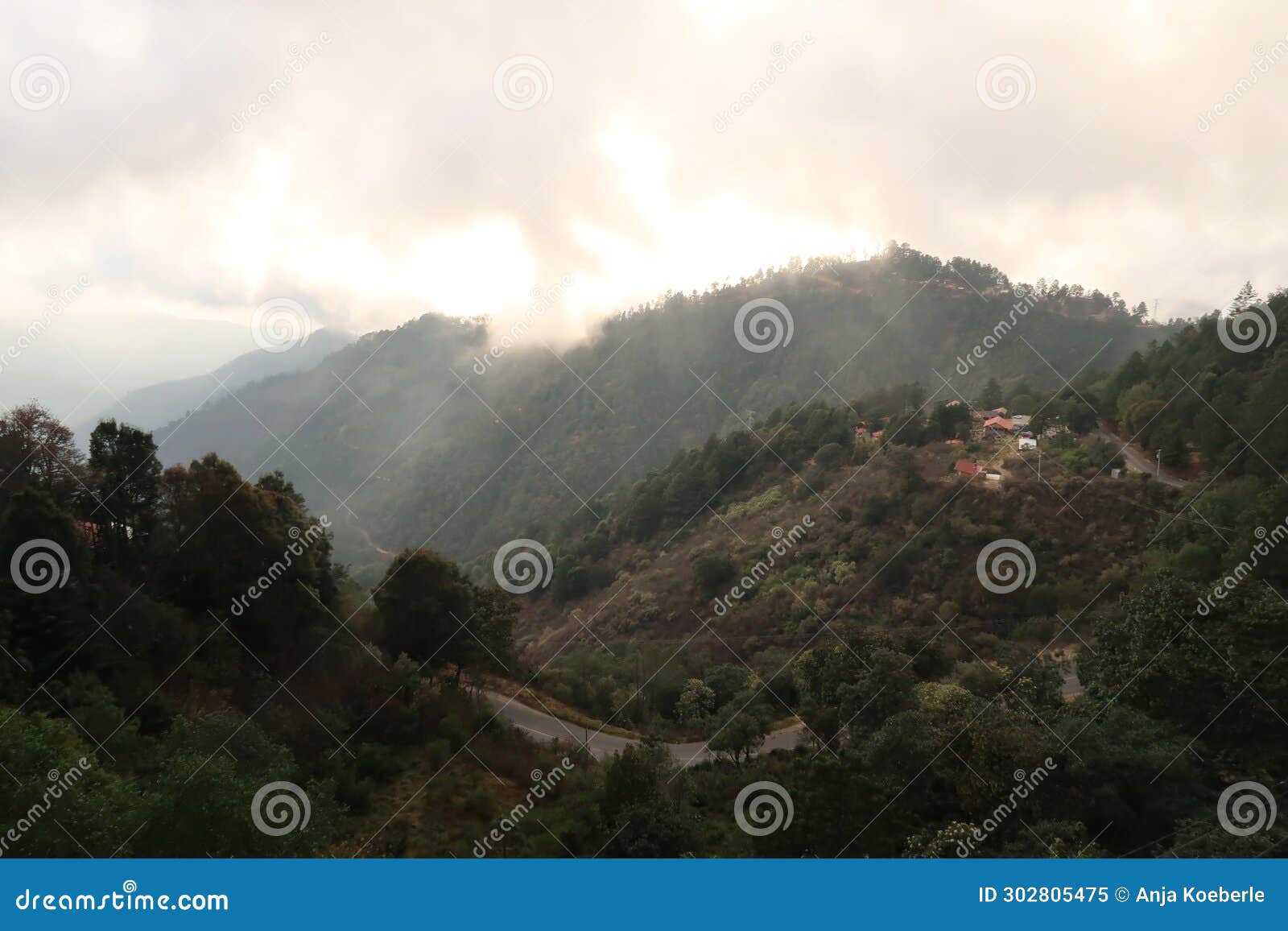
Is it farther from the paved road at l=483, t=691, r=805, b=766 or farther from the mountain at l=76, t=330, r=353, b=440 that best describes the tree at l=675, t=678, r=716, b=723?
the mountain at l=76, t=330, r=353, b=440

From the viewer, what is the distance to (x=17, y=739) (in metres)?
10.2

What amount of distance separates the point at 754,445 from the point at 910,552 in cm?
2505

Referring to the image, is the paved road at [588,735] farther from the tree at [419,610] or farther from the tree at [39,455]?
the tree at [39,455]

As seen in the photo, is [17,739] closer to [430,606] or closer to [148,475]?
[148,475]

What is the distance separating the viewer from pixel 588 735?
71.7 ft

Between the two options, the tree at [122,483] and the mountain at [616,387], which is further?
the mountain at [616,387]

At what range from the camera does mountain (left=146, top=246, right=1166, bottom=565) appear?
9138 centimetres

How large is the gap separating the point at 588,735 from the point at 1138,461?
32324mm

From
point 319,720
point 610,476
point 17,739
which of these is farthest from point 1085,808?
point 610,476

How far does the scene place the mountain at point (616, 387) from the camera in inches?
3597

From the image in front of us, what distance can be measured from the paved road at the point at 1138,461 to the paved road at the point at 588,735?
2409cm

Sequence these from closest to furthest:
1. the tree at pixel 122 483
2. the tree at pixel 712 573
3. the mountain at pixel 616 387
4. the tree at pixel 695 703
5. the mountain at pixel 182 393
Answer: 1. the tree at pixel 122 483
2. the tree at pixel 695 703
3. the tree at pixel 712 573
4. the mountain at pixel 616 387
5. the mountain at pixel 182 393

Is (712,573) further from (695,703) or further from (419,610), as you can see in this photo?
(419,610)

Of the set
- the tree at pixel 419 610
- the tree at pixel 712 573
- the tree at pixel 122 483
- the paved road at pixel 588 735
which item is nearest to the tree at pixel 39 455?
the tree at pixel 122 483
